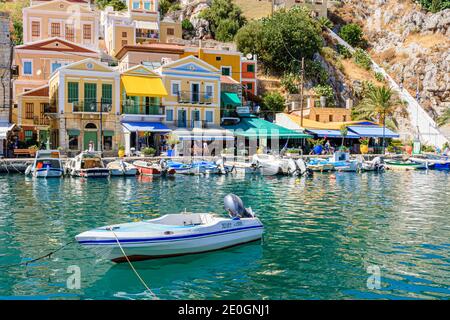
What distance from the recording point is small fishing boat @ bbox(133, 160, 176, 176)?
39.5 metres

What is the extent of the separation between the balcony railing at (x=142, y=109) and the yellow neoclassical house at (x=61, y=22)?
1380 centimetres

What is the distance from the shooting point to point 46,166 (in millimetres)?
38312

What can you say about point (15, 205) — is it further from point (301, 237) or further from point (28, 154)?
point (28, 154)

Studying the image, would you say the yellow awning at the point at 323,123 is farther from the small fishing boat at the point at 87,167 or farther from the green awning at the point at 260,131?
the small fishing boat at the point at 87,167

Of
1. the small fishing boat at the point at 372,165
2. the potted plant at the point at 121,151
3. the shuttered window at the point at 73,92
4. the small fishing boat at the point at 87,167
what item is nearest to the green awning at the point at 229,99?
the potted plant at the point at 121,151

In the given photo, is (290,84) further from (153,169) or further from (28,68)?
(153,169)

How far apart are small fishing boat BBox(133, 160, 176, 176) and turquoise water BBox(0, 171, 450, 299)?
6.75 meters

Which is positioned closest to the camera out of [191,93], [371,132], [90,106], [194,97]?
[90,106]

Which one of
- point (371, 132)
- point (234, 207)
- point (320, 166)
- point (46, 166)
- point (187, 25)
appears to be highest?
point (187, 25)

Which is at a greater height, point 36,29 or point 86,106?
point 36,29

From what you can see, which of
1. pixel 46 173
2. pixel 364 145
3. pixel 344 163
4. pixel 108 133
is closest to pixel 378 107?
pixel 364 145

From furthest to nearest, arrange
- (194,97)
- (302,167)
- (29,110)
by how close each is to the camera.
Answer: (194,97)
(29,110)
(302,167)

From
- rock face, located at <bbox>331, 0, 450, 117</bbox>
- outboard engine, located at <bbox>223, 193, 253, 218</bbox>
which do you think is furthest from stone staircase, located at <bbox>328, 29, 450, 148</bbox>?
outboard engine, located at <bbox>223, 193, 253, 218</bbox>

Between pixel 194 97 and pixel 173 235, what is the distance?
4086 centimetres
